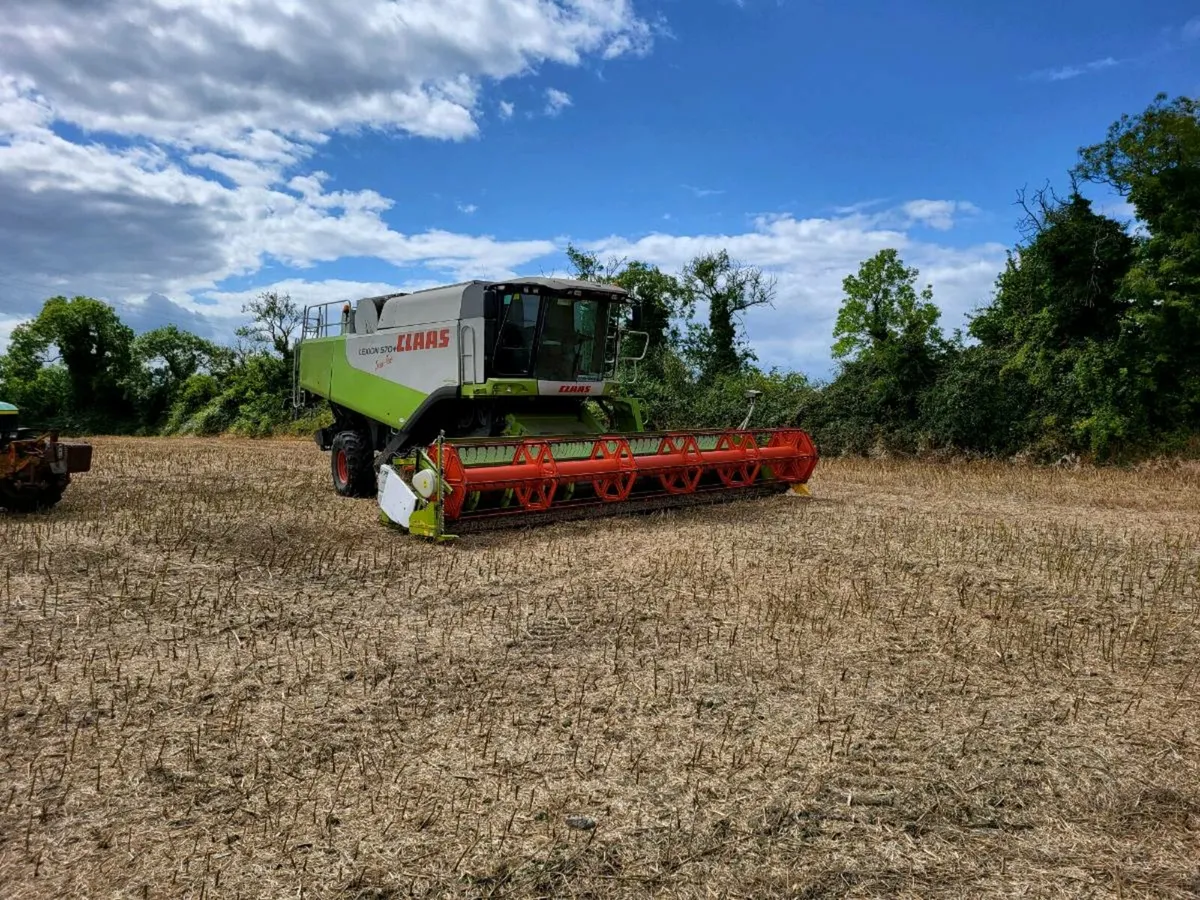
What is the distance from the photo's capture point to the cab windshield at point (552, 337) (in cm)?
882

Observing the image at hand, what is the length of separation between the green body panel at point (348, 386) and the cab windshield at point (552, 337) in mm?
1306

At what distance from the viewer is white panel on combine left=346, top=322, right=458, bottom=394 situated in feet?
29.7

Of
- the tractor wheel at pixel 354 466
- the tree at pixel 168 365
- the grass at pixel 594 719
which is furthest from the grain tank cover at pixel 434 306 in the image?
the tree at pixel 168 365

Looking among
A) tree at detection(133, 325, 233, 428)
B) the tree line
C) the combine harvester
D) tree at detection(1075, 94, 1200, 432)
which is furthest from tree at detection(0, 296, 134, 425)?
tree at detection(1075, 94, 1200, 432)

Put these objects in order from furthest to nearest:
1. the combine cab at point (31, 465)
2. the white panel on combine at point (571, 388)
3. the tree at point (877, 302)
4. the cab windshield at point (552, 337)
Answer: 1. the tree at point (877, 302)
2. the white panel on combine at point (571, 388)
3. the cab windshield at point (552, 337)
4. the combine cab at point (31, 465)

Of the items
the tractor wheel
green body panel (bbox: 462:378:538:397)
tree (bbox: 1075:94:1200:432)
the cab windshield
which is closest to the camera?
green body panel (bbox: 462:378:538:397)

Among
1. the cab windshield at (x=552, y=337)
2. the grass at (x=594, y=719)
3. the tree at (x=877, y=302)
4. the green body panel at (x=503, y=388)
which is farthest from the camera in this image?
the tree at (x=877, y=302)

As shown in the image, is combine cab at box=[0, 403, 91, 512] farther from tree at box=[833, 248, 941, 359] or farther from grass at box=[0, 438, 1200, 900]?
tree at box=[833, 248, 941, 359]

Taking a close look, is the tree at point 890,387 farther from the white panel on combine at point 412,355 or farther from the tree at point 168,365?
the tree at point 168,365

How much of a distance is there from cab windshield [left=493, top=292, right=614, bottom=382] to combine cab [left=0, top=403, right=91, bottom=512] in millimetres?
4171

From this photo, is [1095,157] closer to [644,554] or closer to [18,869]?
[644,554]

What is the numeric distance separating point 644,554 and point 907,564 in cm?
204

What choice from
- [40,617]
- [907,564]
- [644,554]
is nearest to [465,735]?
[40,617]

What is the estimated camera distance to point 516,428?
8.89 meters
